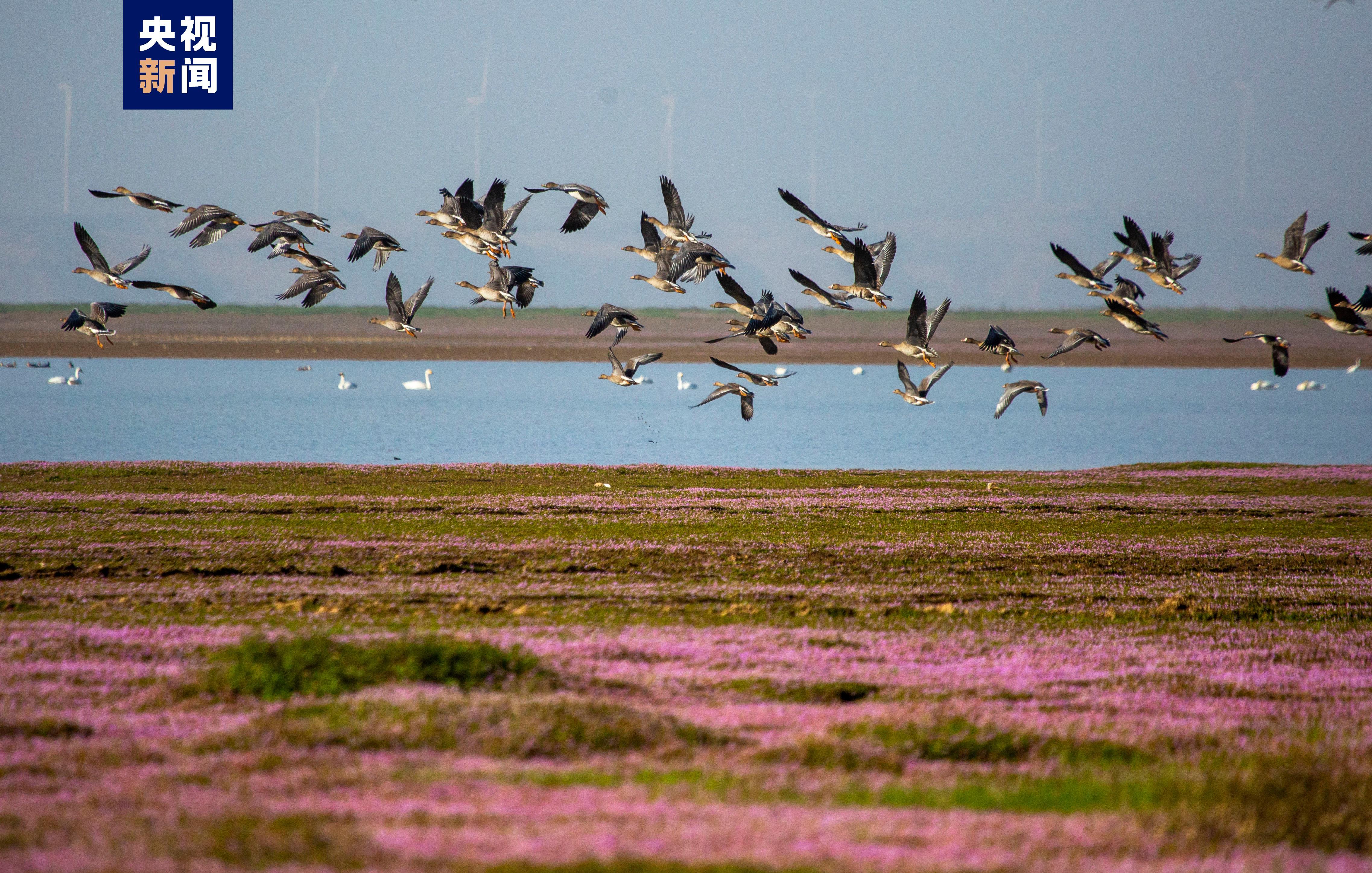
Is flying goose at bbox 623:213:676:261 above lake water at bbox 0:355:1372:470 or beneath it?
above

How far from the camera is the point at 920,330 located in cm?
1992

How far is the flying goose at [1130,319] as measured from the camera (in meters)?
18.8

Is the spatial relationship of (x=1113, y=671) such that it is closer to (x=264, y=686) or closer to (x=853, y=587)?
(x=853, y=587)

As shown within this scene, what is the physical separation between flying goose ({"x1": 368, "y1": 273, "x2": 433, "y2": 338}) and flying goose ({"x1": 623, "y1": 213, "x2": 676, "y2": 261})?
3.90 m

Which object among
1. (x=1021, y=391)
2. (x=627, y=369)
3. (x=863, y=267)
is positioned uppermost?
(x=863, y=267)

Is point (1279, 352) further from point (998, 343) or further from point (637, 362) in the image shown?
point (637, 362)

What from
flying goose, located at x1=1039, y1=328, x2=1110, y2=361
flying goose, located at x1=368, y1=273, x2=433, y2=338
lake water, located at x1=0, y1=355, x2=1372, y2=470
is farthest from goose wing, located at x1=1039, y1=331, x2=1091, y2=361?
lake water, located at x1=0, y1=355, x2=1372, y2=470

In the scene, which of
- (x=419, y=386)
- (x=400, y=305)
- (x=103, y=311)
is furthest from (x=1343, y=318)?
(x=419, y=386)

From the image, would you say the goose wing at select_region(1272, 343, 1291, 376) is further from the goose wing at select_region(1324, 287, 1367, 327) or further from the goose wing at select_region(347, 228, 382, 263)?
the goose wing at select_region(347, 228, 382, 263)

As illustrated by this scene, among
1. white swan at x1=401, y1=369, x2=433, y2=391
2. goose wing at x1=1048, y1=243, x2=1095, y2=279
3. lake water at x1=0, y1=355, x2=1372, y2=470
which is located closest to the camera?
goose wing at x1=1048, y1=243, x2=1095, y2=279

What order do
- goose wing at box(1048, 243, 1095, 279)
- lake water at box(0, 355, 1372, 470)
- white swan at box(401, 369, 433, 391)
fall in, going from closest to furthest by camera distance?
goose wing at box(1048, 243, 1095, 279)
lake water at box(0, 355, 1372, 470)
white swan at box(401, 369, 433, 391)

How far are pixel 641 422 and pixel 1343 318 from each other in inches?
2009

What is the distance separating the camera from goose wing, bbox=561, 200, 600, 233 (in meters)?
20.7

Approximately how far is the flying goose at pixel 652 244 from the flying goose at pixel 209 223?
7.07 meters
